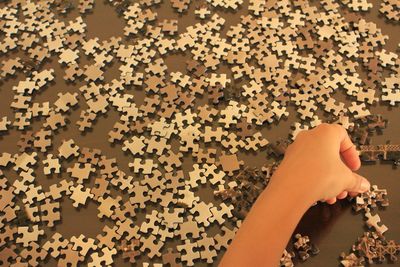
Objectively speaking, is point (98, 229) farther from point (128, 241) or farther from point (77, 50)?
point (77, 50)

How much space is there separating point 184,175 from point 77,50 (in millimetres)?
664

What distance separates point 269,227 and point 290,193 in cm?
10

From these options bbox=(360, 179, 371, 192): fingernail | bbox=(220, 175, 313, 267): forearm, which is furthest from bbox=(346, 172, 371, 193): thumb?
bbox=(220, 175, 313, 267): forearm

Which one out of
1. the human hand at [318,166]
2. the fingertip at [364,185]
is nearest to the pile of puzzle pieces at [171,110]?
the fingertip at [364,185]

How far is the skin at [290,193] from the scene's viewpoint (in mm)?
908

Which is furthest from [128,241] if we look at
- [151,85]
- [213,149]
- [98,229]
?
[151,85]

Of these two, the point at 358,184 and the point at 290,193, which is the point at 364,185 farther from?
the point at 290,193

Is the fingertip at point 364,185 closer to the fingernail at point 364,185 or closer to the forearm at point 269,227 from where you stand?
the fingernail at point 364,185

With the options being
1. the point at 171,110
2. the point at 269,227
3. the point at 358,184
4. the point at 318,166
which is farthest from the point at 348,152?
the point at 171,110

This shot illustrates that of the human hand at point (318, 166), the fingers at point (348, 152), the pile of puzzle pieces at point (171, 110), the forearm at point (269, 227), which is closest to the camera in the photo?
the forearm at point (269, 227)

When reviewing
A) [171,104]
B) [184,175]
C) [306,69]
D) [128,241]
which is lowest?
[128,241]

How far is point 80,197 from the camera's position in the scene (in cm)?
139

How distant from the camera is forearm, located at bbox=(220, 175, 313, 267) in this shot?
896 millimetres

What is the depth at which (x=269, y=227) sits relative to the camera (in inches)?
36.7
